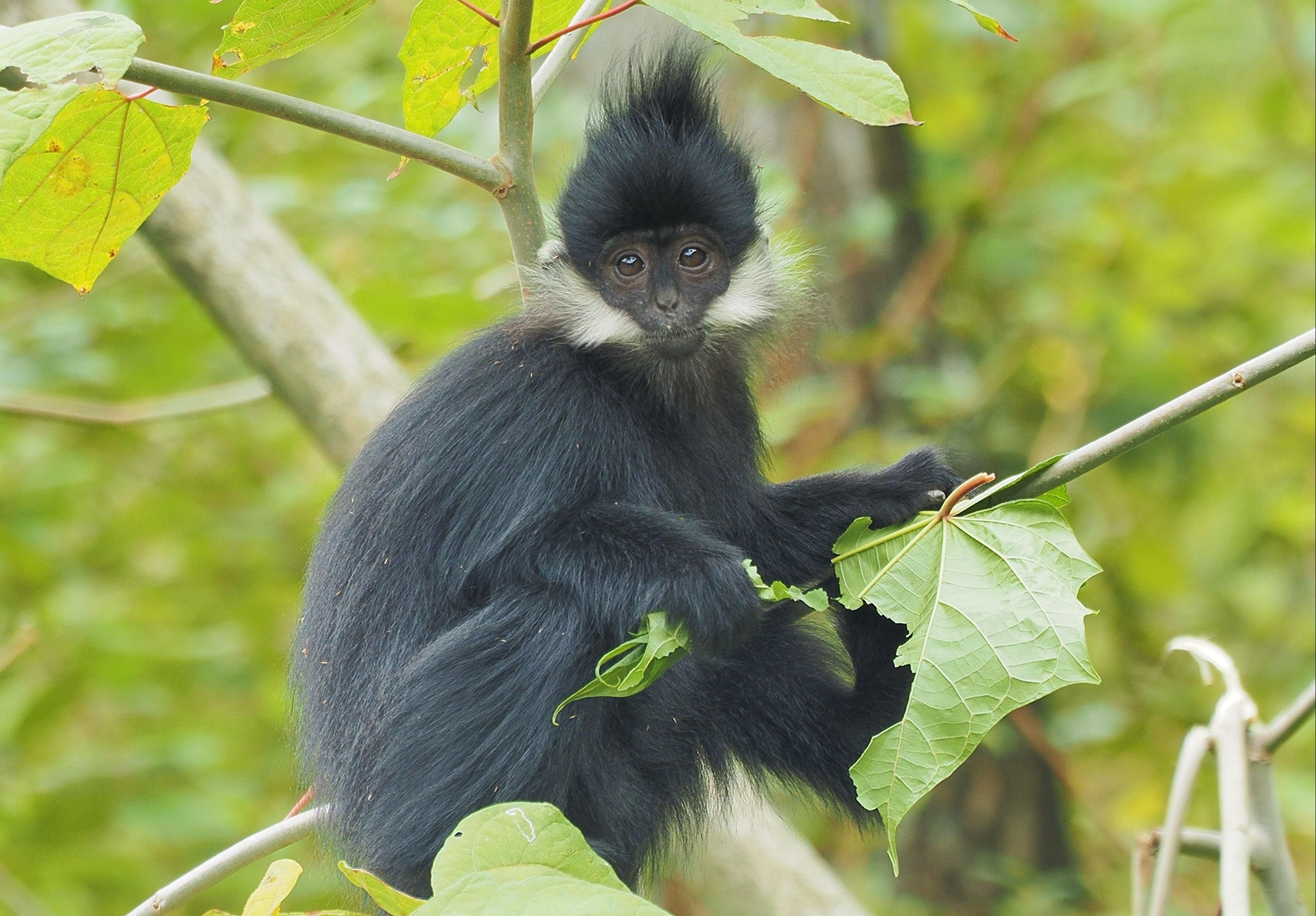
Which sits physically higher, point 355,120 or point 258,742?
point 355,120

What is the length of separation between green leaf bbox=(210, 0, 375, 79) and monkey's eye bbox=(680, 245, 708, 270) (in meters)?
1.39

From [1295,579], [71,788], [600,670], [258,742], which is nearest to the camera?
[600,670]

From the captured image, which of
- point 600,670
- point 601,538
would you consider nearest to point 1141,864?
point 600,670

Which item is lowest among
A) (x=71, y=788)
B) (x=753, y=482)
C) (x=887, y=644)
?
(x=71, y=788)

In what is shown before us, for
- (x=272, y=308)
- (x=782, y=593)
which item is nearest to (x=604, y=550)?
(x=782, y=593)

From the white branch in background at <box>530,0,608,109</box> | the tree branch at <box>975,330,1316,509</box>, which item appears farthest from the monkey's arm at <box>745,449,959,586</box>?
the white branch in background at <box>530,0,608,109</box>

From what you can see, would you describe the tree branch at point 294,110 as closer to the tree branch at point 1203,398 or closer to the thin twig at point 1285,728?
the tree branch at point 1203,398

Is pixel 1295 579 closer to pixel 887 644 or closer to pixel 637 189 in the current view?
pixel 887 644

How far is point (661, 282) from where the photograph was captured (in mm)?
3396

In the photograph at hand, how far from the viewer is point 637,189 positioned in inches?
130

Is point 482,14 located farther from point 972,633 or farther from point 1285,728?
point 1285,728

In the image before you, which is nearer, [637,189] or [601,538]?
[601,538]

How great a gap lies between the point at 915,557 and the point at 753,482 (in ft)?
3.56

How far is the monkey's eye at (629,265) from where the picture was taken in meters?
3.43
